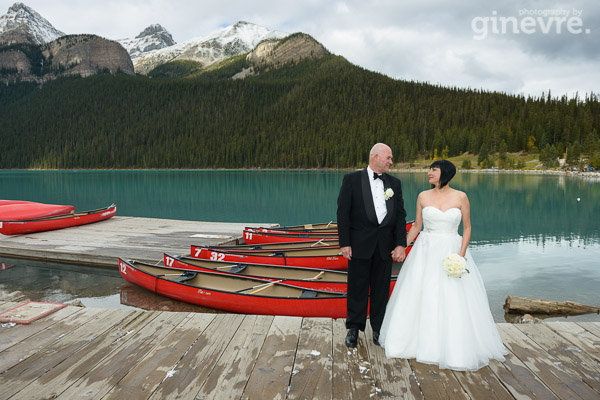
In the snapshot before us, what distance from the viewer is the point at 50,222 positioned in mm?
18719

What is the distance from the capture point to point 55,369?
3715 millimetres

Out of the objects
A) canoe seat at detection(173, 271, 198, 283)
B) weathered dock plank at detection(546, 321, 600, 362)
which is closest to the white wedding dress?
weathered dock plank at detection(546, 321, 600, 362)

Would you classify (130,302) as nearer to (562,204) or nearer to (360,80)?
(562,204)

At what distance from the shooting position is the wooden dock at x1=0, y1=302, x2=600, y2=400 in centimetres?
333

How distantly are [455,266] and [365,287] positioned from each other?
0.99 meters

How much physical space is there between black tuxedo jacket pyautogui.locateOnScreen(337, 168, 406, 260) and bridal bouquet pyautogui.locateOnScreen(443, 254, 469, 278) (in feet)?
1.72

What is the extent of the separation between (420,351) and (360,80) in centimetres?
19014

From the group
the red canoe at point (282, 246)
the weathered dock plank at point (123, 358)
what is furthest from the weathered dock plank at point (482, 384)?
the red canoe at point (282, 246)

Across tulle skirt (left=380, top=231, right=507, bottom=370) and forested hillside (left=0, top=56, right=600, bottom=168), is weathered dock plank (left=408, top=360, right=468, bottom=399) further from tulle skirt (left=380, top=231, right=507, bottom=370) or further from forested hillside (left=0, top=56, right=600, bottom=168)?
forested hillside (left=0, top=56, right=600, bottom=168)

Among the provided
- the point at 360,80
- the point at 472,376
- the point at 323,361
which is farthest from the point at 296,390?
the point at 360,80

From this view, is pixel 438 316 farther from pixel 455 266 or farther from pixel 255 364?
pixel 255 364

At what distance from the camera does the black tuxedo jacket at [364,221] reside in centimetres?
420

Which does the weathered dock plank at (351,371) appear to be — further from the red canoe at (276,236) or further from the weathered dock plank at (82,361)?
the red canoe at (276,236)

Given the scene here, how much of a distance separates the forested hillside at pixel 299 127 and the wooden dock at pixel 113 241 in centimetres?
10199
